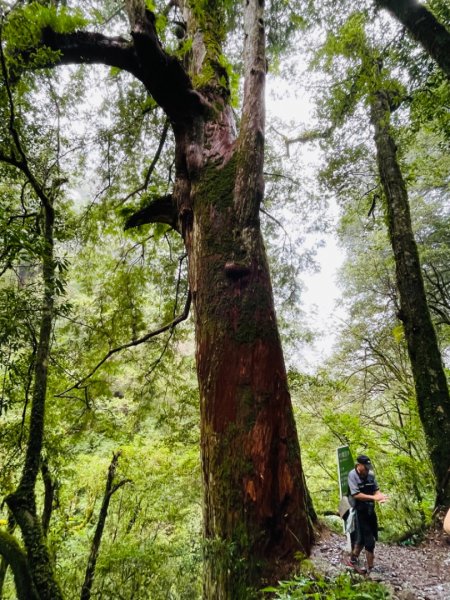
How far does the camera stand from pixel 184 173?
12.1 feet

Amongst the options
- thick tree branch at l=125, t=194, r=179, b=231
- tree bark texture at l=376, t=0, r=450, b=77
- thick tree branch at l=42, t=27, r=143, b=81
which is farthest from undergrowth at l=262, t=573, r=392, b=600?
thick tree branch at l=42, t=27, r=143, b=81

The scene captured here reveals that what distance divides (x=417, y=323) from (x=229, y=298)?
309 cm

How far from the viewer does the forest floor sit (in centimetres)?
237

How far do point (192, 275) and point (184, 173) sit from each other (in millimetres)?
1248

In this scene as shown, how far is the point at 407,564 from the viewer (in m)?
3.16

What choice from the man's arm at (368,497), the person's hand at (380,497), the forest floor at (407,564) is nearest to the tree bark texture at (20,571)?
the forest floor at (407,564)

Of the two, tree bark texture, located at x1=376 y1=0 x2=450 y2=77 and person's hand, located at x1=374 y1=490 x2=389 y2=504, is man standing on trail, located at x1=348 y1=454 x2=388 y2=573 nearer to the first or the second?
person's hand, located at x1=374 y1=490 x2=389 y2=504

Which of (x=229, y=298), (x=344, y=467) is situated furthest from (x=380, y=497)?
(x=229, y=298)

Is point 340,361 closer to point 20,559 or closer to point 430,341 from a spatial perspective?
point 430,341

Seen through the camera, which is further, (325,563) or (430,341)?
(430,341)

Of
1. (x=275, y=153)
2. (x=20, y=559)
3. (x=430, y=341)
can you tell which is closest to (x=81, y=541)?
(x=20, y=559)

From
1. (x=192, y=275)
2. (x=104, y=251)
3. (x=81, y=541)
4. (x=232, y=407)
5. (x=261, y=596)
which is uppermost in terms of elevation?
(x=104, y=251)

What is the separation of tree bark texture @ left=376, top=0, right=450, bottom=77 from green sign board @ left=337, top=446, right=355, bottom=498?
4067 millimetres

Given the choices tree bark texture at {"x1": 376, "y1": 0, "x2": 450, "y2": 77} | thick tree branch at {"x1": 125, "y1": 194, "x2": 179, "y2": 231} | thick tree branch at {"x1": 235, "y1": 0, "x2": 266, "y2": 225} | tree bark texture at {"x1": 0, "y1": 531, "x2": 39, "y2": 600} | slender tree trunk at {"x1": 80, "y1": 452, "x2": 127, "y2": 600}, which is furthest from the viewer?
slender tree trunk at {"x1": 80, "y1": 452, "x2": 127, "y2": 600}
